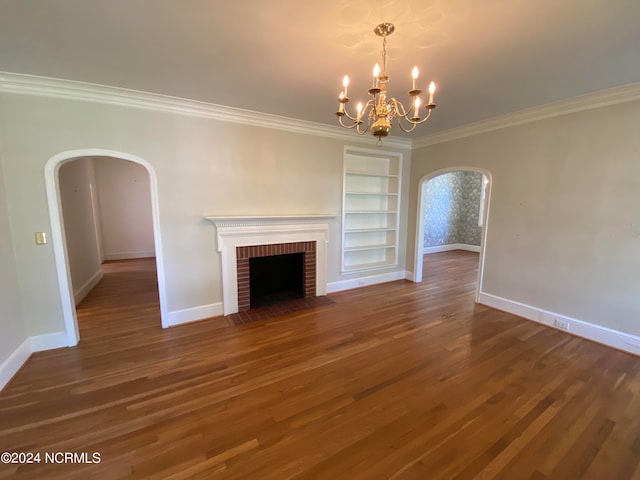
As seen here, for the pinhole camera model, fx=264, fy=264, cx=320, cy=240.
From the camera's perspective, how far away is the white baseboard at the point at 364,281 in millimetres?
4597

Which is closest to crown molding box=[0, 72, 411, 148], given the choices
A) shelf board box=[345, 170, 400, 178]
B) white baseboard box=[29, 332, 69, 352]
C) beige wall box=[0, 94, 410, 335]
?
beige wall box=[0, 94, 410, 335]

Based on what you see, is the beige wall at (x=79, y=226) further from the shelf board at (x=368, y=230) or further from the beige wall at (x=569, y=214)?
the beige wall at (x=569, y=214)

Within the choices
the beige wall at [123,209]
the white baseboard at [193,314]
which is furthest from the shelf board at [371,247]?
the beige wall at [123,209]

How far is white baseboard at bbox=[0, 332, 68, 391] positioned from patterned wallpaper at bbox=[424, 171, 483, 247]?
315 inches

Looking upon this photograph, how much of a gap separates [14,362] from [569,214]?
6.00 metres

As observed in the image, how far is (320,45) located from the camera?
199cm

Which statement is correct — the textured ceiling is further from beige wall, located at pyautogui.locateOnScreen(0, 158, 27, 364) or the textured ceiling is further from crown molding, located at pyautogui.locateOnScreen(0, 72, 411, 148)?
beige wall, located at pyautogui.locateOnScreen(0, 158, 27, 364)

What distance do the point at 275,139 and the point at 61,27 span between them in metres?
2.27

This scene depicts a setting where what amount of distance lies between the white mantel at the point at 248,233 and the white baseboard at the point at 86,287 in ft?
7.32

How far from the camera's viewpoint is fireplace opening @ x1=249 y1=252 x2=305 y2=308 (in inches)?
168

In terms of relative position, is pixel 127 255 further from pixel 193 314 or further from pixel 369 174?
pixel 369 174

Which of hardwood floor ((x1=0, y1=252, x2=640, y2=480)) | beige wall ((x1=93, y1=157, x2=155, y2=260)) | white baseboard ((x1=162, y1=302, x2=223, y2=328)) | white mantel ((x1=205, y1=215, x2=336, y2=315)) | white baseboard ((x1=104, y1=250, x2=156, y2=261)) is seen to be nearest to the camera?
hardwood floor ((x1=0, y1=252, x2=640, y2=480))

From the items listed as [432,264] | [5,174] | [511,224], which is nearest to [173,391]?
[5,174]

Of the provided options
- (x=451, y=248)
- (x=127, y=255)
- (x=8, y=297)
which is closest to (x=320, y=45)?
(x=8, y=297)
